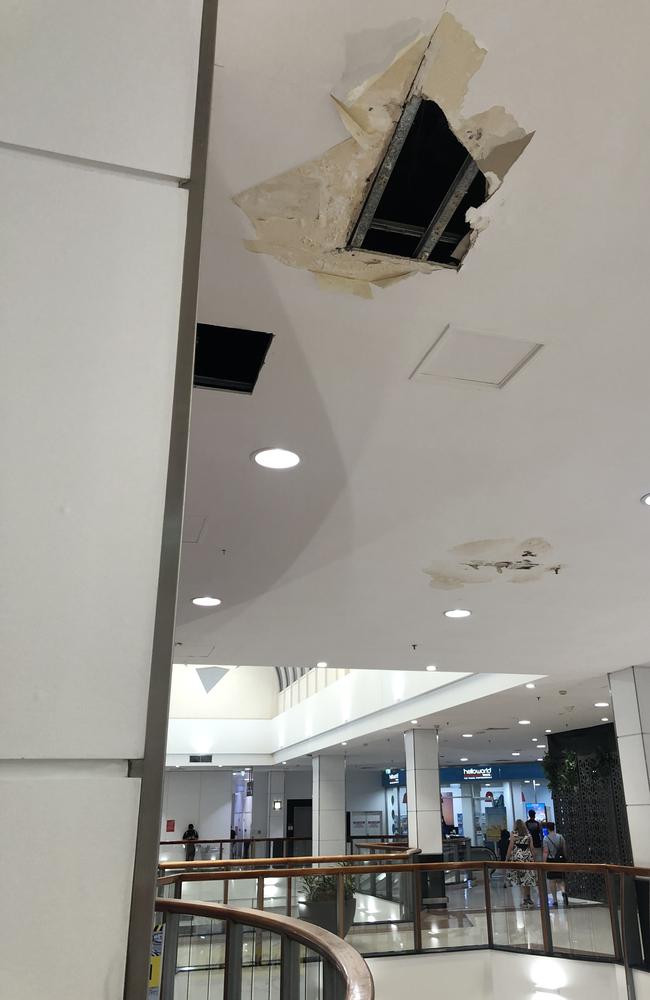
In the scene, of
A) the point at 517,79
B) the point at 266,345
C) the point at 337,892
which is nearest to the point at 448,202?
the point at 517,79

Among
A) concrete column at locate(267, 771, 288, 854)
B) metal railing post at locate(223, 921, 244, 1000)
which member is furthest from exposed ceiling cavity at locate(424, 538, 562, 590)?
concrete column at locate(267, 771, 288, 854)

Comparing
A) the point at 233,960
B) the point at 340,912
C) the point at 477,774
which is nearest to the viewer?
the point at 233,960

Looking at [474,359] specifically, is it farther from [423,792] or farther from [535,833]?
[535,833]

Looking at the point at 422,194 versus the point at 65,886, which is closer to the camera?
the point at 65,886

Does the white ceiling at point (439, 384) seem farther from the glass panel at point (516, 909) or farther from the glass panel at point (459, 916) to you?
the glass panel at point (459, 916)

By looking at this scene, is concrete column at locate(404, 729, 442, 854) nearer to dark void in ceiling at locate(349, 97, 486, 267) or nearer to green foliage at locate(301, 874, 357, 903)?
green foliage at locate(301, 874, 357, 903)

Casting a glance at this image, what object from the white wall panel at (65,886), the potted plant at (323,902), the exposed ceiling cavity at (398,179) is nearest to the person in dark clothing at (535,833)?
the potted plant at (323,902)

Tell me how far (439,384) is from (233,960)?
3.01 meters

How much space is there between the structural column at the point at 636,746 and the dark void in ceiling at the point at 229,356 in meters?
7.88

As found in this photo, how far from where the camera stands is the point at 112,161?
0.92 metres

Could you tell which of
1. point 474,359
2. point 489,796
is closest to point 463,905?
point 474,359

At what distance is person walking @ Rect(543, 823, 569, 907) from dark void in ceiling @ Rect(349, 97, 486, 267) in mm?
8783

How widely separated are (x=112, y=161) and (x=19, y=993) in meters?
0.85

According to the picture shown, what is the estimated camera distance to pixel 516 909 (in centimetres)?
948
